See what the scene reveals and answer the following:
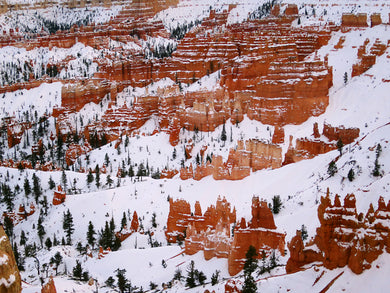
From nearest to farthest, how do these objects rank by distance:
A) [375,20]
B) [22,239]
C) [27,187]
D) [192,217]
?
[192,217] < [22,239] < [27,187] < [375,20]

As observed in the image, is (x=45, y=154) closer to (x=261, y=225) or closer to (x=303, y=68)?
(x=303, y=68)

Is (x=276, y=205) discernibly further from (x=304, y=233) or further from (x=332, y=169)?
(x=304, y=233)

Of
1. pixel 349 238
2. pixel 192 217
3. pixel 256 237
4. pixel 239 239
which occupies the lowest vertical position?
pixel 192 217

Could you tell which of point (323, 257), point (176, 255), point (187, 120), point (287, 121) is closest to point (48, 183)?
point (187, 120)

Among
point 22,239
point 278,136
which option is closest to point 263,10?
point 278,136

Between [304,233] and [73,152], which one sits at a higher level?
[304,233]

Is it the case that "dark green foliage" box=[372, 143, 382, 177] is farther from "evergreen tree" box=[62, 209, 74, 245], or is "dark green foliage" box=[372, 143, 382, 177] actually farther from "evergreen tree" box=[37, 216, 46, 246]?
"evergreen tree" box=[37, 216, 46, 246]

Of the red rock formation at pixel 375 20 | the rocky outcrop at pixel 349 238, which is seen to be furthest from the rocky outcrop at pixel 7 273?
the red rock formation at pixel 375 20
